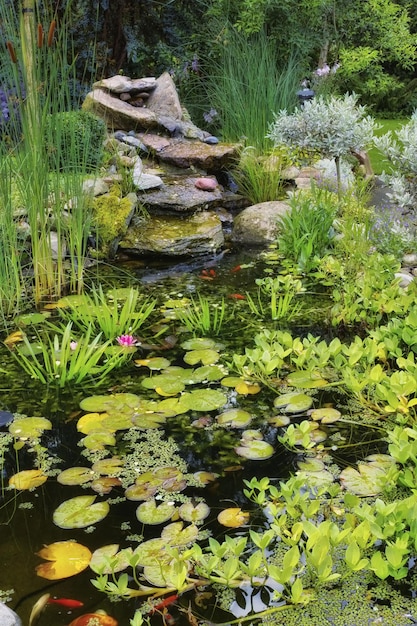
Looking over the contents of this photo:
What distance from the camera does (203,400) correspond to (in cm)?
262

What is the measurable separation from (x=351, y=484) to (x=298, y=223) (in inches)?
102

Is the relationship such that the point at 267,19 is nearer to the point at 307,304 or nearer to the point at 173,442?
the point at 307,304

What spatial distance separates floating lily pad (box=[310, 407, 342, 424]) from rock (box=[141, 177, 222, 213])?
2963 millimetres

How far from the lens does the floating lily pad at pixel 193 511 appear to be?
6.36 ft

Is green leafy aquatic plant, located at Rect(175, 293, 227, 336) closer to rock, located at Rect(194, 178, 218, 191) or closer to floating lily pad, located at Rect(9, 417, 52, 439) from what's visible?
floating lily pad, located at Rect(9, 417, 52, 439)

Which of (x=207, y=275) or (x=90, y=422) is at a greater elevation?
(x=90, y=422)

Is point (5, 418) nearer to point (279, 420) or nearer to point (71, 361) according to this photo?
point (71, 361)

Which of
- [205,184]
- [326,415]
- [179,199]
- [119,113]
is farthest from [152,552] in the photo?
[119,113]

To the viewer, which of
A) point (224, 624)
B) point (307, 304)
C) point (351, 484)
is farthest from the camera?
→ point (307, 304)

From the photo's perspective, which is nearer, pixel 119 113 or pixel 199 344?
pixel 199 344

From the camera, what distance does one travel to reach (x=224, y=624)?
1.57m

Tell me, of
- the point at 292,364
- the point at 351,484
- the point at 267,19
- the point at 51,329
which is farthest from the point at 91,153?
the point at 267,19

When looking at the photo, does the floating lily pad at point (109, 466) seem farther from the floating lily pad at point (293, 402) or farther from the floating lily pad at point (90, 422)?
the floating lily pad at point (293, 402)

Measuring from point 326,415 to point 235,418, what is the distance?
347mm
